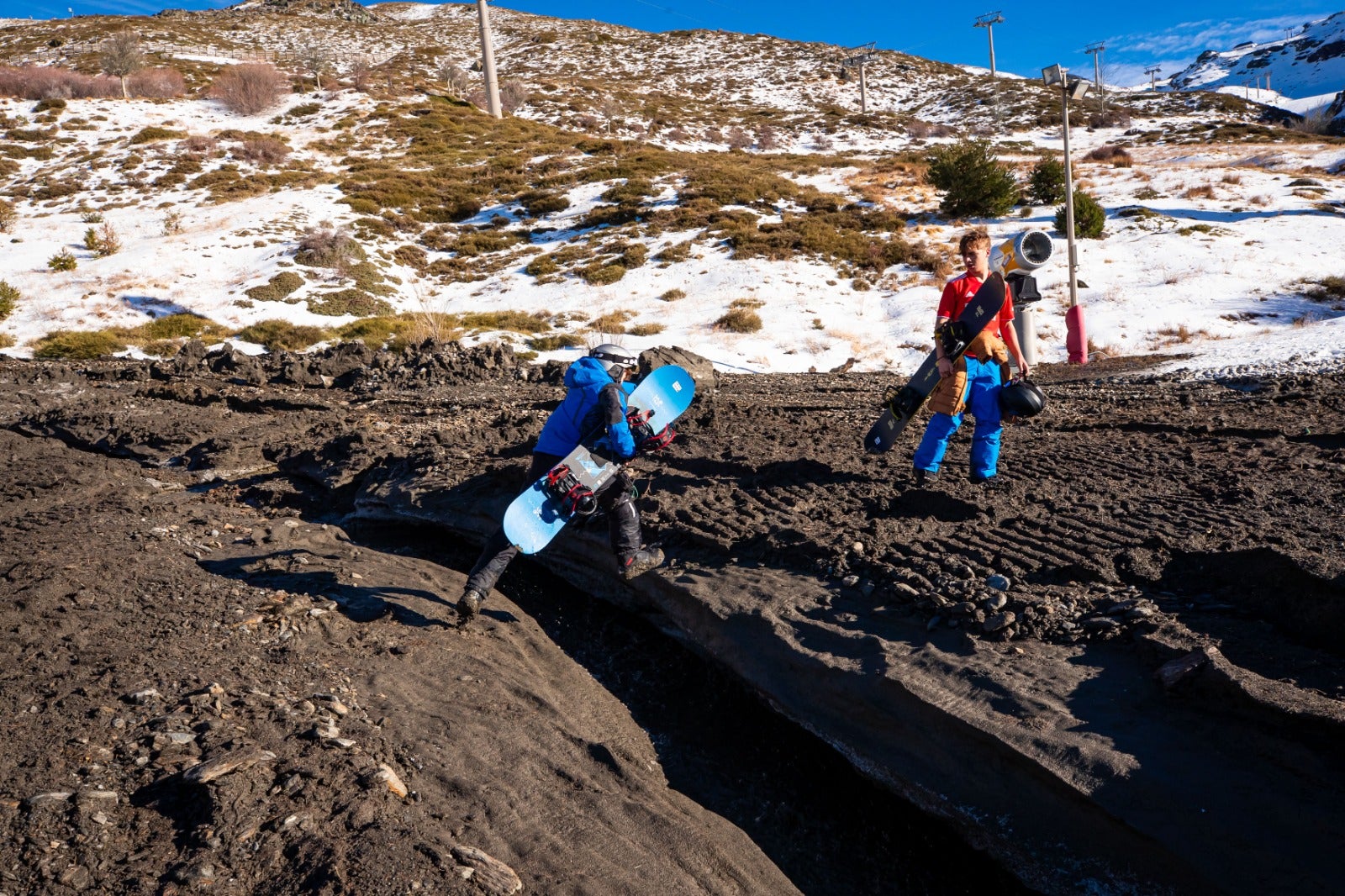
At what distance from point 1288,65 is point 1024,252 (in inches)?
5425

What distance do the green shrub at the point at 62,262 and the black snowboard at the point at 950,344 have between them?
74.7ft

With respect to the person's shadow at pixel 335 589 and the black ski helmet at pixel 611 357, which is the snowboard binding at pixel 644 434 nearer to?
the black ski helmet at pixel 611 357

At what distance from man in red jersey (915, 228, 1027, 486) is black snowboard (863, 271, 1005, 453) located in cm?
5

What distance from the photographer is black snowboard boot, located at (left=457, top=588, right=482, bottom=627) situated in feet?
16.2

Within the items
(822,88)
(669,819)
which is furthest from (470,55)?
(669,819)

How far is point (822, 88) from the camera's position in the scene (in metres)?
56.8

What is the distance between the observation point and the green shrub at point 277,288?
742 inches

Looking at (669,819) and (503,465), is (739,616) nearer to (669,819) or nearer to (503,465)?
(669,819)

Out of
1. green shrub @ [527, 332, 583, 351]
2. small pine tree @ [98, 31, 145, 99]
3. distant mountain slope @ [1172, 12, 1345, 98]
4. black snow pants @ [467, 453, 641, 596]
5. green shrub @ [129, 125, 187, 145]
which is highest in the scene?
distant mountain slope @ [1172, 12, 1345, 98]

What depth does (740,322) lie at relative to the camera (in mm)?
16594

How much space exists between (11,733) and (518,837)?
7.33 ft

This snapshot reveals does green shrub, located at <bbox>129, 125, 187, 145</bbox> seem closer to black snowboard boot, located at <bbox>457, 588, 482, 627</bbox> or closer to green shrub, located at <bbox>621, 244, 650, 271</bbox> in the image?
green shrub, located at <bbox>621, 244, 650, 271</bbox>

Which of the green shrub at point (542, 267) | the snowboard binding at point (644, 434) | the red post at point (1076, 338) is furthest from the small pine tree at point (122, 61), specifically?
the snowboard binding at point (644, 434)

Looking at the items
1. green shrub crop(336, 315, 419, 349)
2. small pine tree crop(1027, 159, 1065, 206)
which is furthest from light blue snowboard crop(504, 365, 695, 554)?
small pine tree crop(1027, 159, 1065, 206)
